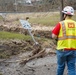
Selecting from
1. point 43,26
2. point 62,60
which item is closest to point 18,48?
point 62,60

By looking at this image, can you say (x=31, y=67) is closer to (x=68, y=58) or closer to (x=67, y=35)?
(x=68, y=58)

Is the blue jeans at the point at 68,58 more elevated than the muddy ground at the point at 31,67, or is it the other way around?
the blue jeans at the point at 68,58

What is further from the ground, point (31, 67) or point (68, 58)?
point (68, 58)

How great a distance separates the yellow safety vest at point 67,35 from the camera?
7492 millimetres

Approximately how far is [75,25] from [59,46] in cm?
64

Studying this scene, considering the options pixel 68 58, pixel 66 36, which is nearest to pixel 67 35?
pixel 66 36

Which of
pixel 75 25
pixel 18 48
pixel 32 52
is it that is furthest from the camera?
pixel 18 48

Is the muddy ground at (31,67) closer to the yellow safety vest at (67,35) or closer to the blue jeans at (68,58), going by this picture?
the blue jeans at (68,58)

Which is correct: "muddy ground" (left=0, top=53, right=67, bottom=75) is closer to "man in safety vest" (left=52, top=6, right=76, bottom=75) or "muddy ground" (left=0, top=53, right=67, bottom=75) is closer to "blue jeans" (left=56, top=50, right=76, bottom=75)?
"blue jeans" (left=56, top=50, right=76, bottom=75)

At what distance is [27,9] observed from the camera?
1805 inches

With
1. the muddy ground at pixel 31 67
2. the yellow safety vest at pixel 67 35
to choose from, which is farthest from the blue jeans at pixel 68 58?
the muddy ground at pixel 31 67

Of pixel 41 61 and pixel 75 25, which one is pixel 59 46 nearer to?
pixel 75 25

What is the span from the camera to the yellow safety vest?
749 centimetres

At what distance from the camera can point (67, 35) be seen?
24.6ft
